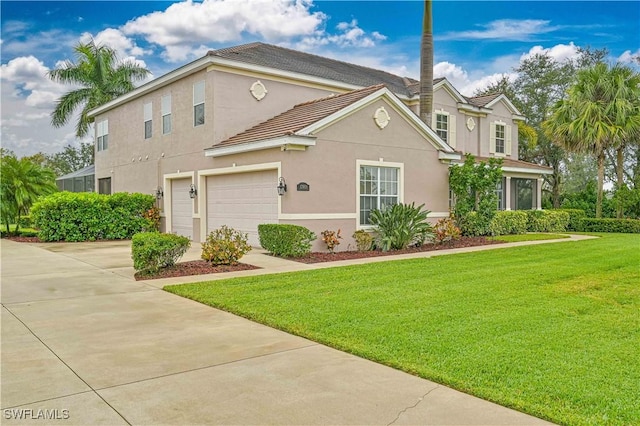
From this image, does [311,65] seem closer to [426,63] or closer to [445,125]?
[426,63]

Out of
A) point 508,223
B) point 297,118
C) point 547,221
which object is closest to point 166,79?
point 297,118

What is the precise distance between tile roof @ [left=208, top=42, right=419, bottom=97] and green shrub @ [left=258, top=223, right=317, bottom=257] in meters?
6.20

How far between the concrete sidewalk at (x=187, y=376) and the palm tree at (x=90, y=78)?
2626 centimetres

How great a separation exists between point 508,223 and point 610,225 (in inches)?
227

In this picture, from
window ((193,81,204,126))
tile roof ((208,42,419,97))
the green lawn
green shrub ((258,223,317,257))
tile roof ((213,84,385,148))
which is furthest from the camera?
tile roof ((208,42,419,97))

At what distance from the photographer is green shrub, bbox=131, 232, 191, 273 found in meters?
10.1

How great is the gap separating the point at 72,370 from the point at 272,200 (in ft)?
31.8

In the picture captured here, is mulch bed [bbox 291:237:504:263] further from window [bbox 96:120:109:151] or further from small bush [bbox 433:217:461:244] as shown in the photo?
window [bbox 96:120:109:151]

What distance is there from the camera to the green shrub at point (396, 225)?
575 inches

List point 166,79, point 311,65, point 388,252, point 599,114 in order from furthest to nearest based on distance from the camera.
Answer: point 599,114, point 311,65, point 166,79, point 388,252

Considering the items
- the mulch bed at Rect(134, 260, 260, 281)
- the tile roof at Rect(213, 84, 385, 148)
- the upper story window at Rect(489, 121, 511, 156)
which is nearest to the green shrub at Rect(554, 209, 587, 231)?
the upper story window at Rect(489, 121, 511, 156)

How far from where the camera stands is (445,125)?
22.8 meters

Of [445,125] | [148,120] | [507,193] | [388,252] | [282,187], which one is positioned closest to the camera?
[282,187]

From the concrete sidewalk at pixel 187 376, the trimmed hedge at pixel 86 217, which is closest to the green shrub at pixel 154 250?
the concrete sidewalk at pixel 187 376
